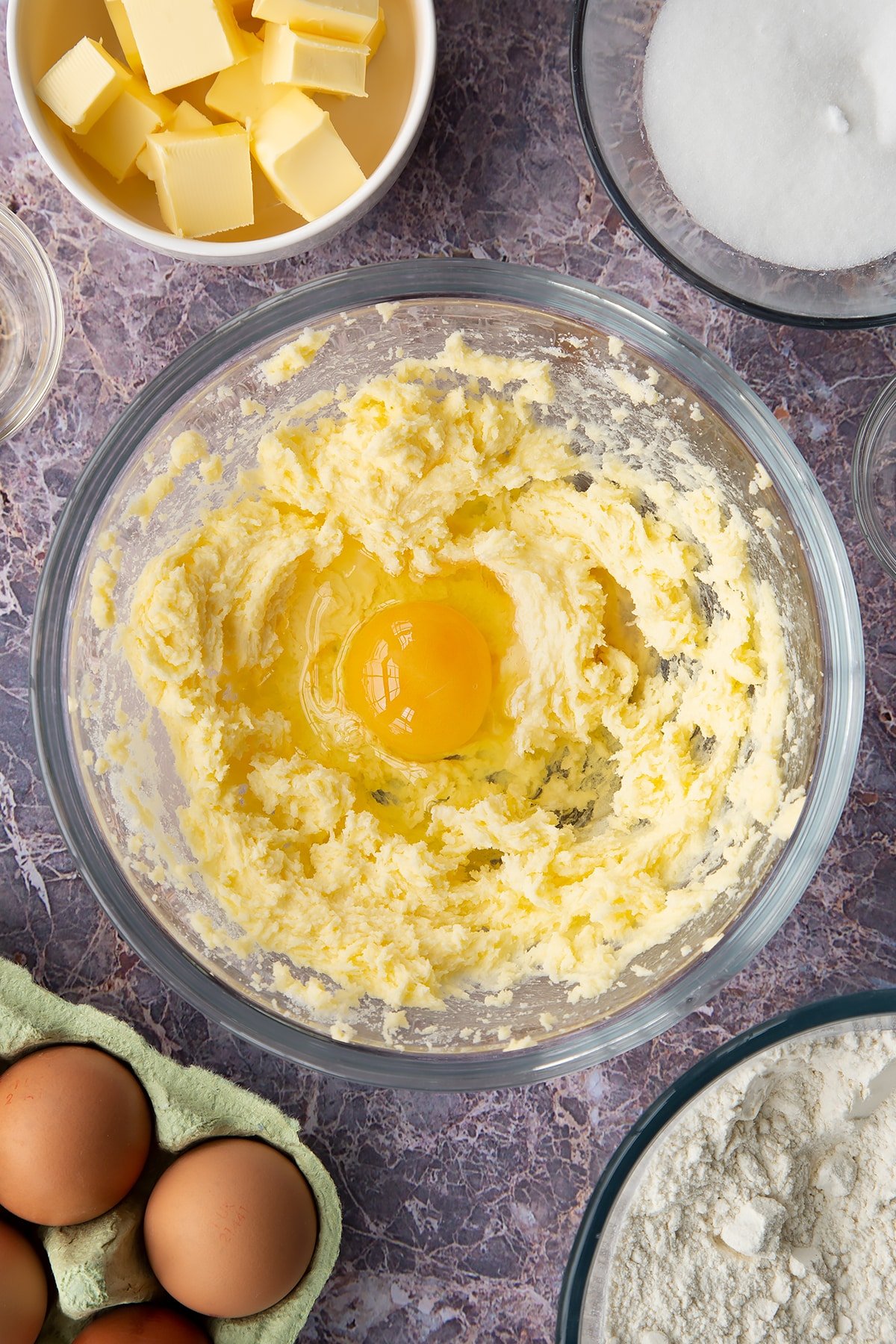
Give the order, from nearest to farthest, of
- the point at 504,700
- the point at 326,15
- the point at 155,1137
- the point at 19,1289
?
the point at 326,15 → the point at 19,1289 → the point at 155,1137 → the point at 504,700

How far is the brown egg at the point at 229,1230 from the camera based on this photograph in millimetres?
1736

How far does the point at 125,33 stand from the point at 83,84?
5.6 inches

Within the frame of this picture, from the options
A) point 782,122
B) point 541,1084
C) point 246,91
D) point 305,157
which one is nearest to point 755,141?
point 782,122

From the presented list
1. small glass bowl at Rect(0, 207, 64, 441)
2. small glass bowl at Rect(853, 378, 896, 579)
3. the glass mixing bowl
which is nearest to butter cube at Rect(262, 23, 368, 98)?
the glass mixing bowl

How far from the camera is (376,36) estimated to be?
1.77 meters

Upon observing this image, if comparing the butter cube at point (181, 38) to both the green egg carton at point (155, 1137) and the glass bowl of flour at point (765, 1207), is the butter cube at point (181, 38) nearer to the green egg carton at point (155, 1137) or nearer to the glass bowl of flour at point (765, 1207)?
the green egg carton at point (155, 1137)

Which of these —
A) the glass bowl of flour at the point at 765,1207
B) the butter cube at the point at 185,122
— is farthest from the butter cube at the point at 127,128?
the glass bowl of flour at the point at 765,1207

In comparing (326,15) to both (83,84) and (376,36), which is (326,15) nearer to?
(376,36)

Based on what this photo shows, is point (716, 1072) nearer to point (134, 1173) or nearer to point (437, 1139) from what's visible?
point (437, 1139)

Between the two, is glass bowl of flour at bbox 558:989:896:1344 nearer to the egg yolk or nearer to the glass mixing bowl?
the glass mixing bowl

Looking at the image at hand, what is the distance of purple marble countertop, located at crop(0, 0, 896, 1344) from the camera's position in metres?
1.93

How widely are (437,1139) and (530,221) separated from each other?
69.5 inches

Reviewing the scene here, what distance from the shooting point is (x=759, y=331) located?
194 cm

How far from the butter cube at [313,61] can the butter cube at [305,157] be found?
0.04 m
